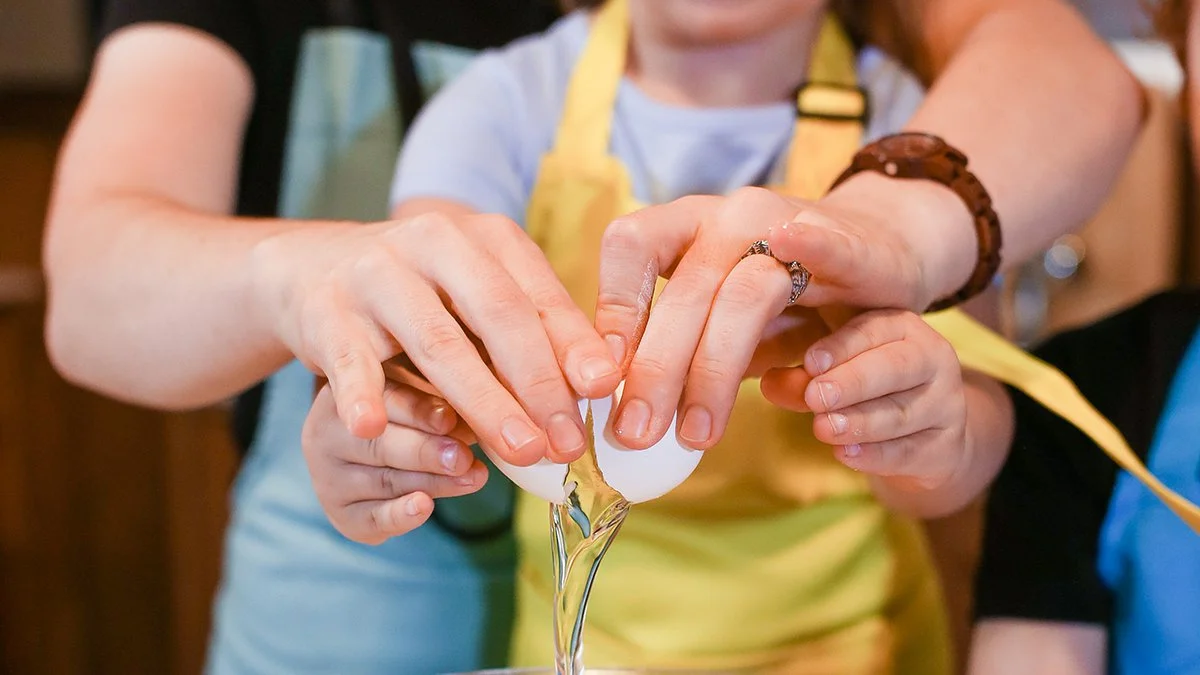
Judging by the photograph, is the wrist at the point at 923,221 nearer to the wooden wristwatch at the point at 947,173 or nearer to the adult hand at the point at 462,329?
the wooden wristwatch at the point at 947,173

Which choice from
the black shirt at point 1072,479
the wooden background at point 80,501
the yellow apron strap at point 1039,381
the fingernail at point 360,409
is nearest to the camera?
the fingernail at point 360,409

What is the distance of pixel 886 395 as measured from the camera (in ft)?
1.37

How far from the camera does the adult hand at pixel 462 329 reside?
351 millimetres

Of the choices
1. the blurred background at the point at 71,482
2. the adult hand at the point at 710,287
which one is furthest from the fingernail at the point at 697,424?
the blurred background at the point at 71,482

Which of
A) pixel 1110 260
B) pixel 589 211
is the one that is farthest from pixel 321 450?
pixel 1110 260

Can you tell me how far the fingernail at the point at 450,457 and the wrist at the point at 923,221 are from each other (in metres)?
0.20

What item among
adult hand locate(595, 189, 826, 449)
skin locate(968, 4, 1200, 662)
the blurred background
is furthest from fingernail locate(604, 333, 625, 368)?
the blurred background

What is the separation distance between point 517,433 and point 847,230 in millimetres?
156

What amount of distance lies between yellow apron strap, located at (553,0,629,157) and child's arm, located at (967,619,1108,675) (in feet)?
1.13

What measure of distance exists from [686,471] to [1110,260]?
0.79 meters

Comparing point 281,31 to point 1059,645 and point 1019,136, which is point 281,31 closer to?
point 1019,136

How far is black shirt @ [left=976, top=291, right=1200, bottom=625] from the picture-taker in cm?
56

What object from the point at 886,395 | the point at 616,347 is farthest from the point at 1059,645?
the point at 616,347

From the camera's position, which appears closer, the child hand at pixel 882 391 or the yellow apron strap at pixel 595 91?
the child hand at pixel 882 391
